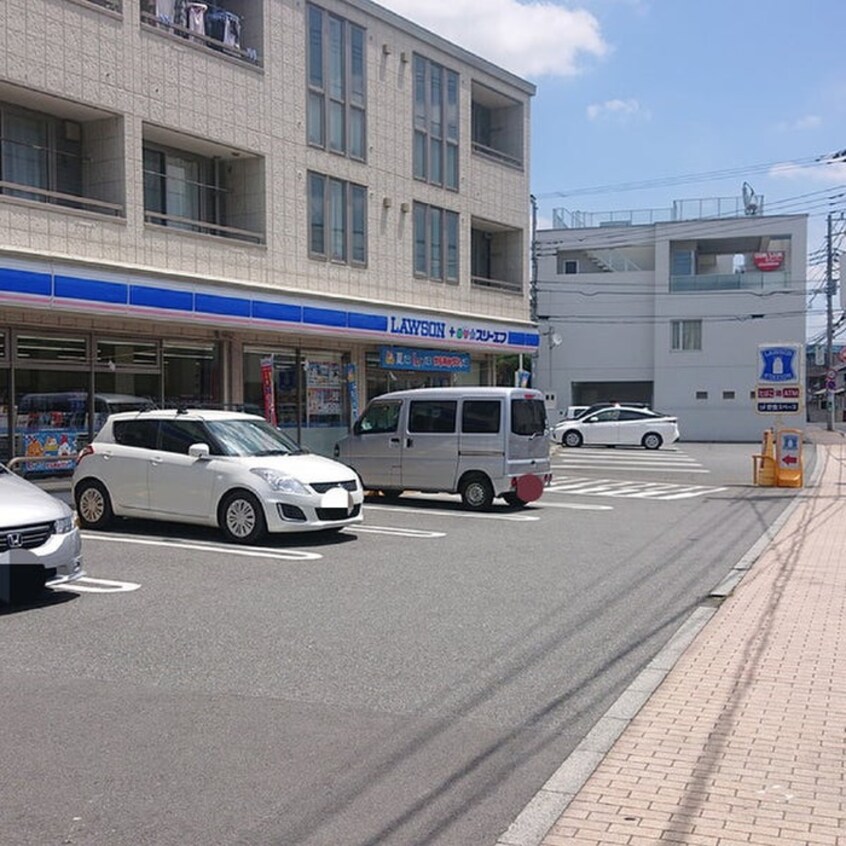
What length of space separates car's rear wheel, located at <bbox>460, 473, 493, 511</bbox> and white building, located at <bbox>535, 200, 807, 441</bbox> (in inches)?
1278

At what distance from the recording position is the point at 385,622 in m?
8.31

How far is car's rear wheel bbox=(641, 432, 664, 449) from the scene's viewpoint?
37.6m

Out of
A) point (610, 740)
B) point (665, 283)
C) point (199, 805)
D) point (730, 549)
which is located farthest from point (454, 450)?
point (665, 283)

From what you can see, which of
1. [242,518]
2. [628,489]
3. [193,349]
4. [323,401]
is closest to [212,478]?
[242,518]

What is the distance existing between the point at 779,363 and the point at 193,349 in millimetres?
12799

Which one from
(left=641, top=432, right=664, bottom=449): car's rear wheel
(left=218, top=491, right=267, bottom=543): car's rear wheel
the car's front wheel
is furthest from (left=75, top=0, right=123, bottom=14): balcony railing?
(left=641, top=432, right=664, bottom=449): car's rear wheel

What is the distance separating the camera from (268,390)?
Answer: 20.9m

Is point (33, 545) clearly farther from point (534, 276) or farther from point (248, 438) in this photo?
point (534, 276)

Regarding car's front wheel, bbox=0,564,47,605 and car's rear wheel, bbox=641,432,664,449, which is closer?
car's front wheel, bbox=0,564,47,605

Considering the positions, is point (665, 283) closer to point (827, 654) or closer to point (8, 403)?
point (8, 403)

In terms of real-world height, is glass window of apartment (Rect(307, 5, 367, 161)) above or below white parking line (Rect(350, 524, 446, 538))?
above

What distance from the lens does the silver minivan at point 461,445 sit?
1630cm

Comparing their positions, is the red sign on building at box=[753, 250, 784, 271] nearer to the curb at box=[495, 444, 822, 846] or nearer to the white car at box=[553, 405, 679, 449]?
the white car at box=[553, 405, 679, 449]

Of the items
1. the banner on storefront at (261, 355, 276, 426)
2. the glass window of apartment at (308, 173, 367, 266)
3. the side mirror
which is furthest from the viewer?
the glass window of apartment at (308, 173, 367, 266)
